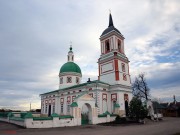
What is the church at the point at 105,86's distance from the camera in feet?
100

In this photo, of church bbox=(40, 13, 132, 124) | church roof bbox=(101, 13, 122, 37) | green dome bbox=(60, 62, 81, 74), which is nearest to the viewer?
church bbox=(40, 13, 132, 124)

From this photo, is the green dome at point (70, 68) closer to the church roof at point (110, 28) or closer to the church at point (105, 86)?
the church at point (105, 86)

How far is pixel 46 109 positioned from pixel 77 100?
2369cm

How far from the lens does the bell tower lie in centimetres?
3319

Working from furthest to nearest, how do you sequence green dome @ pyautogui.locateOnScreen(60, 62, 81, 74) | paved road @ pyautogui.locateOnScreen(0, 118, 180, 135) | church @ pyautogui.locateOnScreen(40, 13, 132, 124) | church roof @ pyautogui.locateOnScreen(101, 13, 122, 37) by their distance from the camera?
1. green dome @ pyautogui.locateOnScreen(60, 62, 81, 74)
2. church roof @ pyautogui.locateOnScreen(101, 13, 122, 37)
3. church @ pyautogui.locateOnScreen(40, 13, 132, 124)
4. paved road @ pyautogui.locateOnScreen(0, 118, 180, 135)

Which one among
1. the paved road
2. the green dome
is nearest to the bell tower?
the green dome

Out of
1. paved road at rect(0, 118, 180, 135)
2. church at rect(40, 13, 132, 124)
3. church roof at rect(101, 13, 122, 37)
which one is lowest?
paved road at rect(0, 118, 180, 135)

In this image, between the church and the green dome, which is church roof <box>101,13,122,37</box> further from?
the green dome

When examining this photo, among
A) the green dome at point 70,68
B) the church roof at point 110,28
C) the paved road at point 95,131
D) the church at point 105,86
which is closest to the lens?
the paved road at point 95,131

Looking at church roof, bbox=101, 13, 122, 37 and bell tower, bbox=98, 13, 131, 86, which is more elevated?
church roof, bbox=101, 13, 122, 37

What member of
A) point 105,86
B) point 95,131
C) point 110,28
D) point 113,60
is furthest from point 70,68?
point 95,131

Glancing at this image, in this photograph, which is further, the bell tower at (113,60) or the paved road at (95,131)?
the bell tower at (113,60)

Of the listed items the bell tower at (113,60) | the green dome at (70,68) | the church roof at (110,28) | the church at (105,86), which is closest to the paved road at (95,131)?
the church at (105,86)

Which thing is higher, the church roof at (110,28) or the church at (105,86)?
the church roof at (110,28)
